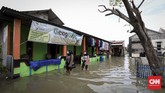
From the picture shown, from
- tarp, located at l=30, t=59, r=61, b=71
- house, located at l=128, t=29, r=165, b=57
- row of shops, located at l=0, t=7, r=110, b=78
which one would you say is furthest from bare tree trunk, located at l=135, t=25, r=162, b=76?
house, located at l=128, t=29, r=165, b=57

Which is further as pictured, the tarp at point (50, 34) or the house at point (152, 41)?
the house at point (152, 41)

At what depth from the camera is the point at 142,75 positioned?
1062cm

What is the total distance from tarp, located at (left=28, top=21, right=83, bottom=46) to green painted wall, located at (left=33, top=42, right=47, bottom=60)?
84.1 inches

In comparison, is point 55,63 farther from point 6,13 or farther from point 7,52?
point 6,13

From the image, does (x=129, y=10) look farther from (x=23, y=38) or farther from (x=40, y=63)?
(x=23, y=38)

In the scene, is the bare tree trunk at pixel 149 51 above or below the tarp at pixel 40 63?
above

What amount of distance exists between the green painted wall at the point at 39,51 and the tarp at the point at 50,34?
214cm

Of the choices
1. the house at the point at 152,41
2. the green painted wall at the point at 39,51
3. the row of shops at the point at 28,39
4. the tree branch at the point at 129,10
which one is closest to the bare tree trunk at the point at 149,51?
the tree branch at the point at 129,10

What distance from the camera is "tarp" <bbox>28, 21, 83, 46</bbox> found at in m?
10.3

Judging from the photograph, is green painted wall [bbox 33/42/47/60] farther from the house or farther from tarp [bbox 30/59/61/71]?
the house

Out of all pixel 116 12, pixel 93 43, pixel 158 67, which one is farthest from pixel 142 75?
pixel 93 43

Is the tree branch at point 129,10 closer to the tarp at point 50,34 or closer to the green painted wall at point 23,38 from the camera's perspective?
the tarp at point 50,34

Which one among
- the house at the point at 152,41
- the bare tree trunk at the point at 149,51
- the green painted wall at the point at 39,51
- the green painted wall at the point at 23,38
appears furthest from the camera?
the house at the point at 152,41

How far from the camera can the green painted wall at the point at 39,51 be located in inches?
541
